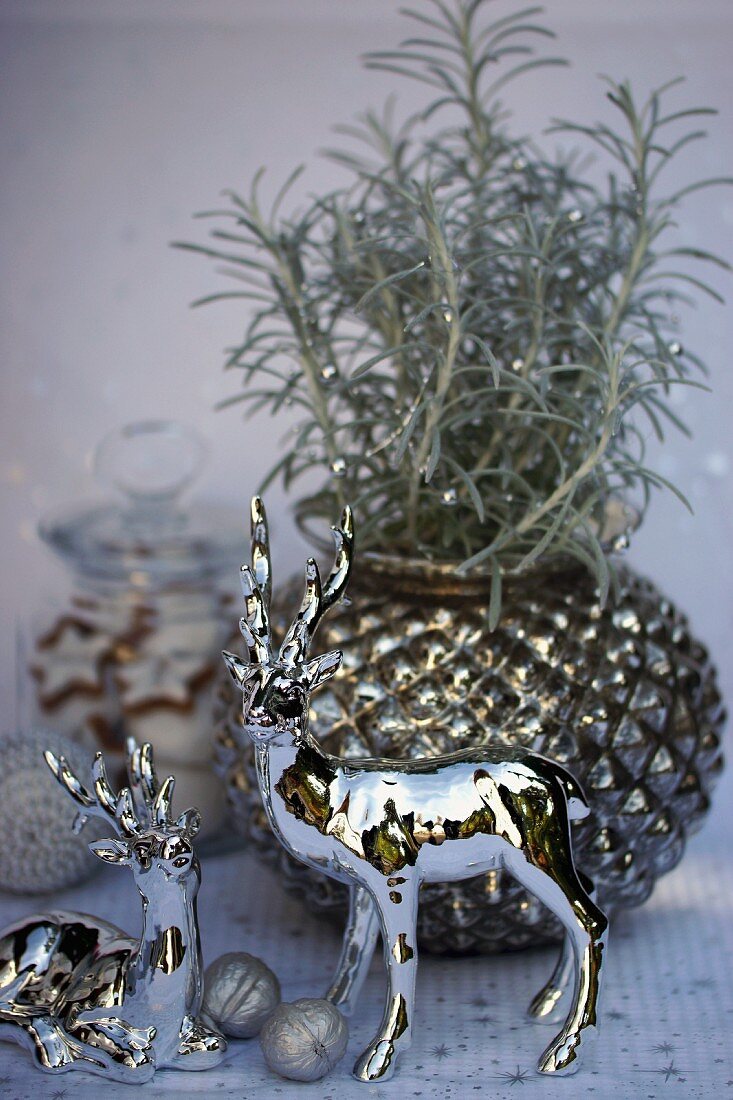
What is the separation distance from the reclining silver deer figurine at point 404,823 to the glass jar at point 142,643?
0.20m

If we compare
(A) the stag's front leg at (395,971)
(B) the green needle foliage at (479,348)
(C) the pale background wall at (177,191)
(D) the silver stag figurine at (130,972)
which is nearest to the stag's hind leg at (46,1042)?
(D) the silver stag figurine at (130,972)

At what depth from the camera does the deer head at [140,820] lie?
444 mm

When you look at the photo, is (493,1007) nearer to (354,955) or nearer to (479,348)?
(354,955)

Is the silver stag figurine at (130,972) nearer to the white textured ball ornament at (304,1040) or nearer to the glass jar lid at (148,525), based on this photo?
the white textured ball ornament at (304,1040)

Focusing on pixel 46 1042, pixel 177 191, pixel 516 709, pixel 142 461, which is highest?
pixel 177 191

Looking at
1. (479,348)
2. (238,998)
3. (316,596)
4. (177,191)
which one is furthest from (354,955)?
(177,191)

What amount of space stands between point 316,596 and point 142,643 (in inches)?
9.4

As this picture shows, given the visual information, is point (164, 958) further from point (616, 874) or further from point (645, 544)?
point (645, 544)

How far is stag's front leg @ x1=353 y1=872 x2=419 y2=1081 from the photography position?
1.47 ft

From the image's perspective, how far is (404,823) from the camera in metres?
0.45

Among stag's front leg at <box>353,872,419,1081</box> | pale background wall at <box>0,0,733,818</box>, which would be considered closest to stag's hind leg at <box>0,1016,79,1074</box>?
stag's front leg at <box>353,872,419,1081</box>

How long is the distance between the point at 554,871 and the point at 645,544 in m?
0.43

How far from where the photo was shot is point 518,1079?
0.46 metres

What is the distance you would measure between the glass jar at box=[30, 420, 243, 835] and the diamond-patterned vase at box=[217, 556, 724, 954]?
0.10m
